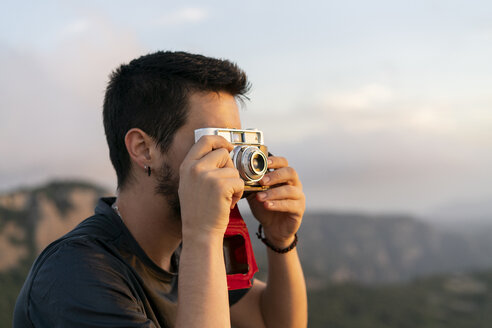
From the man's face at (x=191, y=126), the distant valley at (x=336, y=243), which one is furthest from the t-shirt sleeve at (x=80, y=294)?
the distant valley at (x=336, y=243)

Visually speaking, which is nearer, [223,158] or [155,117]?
[223,158]

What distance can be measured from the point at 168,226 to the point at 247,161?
732 mm

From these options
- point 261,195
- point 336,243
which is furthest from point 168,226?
point 336,243

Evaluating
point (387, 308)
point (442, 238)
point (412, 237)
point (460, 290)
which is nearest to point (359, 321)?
point (387, 308)

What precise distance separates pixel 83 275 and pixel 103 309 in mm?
222

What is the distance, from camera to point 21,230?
61562 millimetres

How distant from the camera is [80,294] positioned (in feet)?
7.77

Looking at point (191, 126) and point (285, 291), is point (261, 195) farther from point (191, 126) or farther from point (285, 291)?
point (285, 291)

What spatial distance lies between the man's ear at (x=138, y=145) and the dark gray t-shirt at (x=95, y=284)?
382mm

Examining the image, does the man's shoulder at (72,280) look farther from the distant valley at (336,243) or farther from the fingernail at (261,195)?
the distant valley at (336,243)

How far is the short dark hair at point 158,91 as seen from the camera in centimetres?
316

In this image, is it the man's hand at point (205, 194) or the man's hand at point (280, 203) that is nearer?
the man's hand at point (205, 194)

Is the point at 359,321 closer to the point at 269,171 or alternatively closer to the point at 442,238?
the point at 269,171

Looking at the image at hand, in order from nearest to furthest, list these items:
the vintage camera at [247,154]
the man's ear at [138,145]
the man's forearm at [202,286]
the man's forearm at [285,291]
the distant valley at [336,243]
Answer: the man's forearm at [202,286], the vintage camera at [247,154], the man's ear at [138,145], the man's forearm at [285,291], the distant valley at [336,243]
